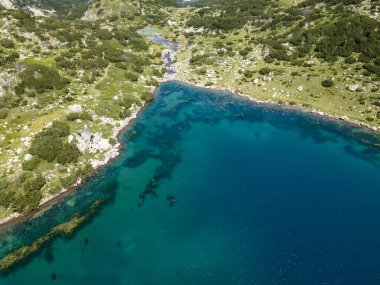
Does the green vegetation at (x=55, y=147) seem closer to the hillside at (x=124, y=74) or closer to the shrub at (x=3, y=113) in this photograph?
the hillside at (x=124, y=74)

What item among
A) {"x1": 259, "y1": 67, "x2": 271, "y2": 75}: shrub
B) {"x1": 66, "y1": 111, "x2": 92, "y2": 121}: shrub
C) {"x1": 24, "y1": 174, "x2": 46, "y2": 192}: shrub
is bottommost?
{"x1": 24, "y1": 174, "x2": 46, "y2": 192}: shrub

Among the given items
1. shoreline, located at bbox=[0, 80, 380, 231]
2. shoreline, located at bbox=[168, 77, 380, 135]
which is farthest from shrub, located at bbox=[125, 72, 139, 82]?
shoreline, located at bbox=[168, 77, 380, 135]

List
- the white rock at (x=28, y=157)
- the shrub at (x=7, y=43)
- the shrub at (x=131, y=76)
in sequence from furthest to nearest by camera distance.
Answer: the shrub at (x=131, y=76)
the shrub at (x=7, y=43)
the white rock at (x=28, y=157)

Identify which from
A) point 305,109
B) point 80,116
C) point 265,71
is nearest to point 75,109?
point 80,116

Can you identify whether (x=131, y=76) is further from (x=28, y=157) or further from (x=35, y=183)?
(x=35, y=183)

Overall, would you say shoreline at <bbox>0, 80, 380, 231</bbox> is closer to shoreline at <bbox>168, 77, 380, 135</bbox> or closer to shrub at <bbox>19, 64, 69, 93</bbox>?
→ shoreline at <bbox>168, 77, 380, 135</bbox>

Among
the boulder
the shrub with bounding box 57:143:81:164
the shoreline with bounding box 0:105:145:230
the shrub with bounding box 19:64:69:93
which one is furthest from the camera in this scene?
the shrub with bounding box 19:64:69:93

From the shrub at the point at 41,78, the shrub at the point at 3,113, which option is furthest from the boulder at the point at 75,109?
the shrub at the point at 3,113

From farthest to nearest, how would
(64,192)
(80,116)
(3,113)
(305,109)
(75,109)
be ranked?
1. (305,109)
2. (75,109)
3. (80,116)
4. (3,113)
5. (64,192)

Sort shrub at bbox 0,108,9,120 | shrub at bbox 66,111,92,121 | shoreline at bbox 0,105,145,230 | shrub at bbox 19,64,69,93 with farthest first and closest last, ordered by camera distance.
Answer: shrub at bbox 19,64,69,93
shrub at bbox 66,111,92,121
shrub at bbox 0,108,9,120
shoreline at bbox 0,105,145,230
